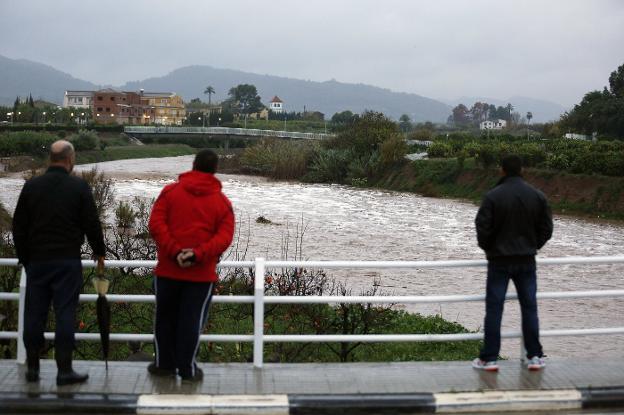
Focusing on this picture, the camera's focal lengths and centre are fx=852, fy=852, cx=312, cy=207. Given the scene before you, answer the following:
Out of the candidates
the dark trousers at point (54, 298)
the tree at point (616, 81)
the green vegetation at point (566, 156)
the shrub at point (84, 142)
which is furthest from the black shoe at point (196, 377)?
the tree at point (616, 81)

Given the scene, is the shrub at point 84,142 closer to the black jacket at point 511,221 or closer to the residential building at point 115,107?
the black jacket at point 511,221

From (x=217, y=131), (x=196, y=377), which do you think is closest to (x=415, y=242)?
(x=196, y=377)

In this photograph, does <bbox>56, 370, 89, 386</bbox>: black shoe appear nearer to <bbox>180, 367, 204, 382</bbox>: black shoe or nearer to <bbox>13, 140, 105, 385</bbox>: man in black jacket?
<bbox>13, 140, 105, 385</bbox>: man in black jacket

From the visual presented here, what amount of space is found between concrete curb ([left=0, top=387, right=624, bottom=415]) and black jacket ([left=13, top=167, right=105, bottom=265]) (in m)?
1.08

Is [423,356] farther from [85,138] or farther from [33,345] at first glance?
[85,138]

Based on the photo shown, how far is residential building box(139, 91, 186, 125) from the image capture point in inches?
7416

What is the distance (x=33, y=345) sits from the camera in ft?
21.5

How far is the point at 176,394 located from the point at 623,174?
35162 mm

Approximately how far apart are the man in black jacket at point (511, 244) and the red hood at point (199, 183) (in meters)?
2.14

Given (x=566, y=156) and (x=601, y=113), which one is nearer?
(x=566, y=156)

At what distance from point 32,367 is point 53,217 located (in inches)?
46.5

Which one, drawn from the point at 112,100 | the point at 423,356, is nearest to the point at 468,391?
the point at 423,356

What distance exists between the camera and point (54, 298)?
6477 millimetres

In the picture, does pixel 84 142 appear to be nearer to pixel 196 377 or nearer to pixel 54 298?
pixel 54 298
